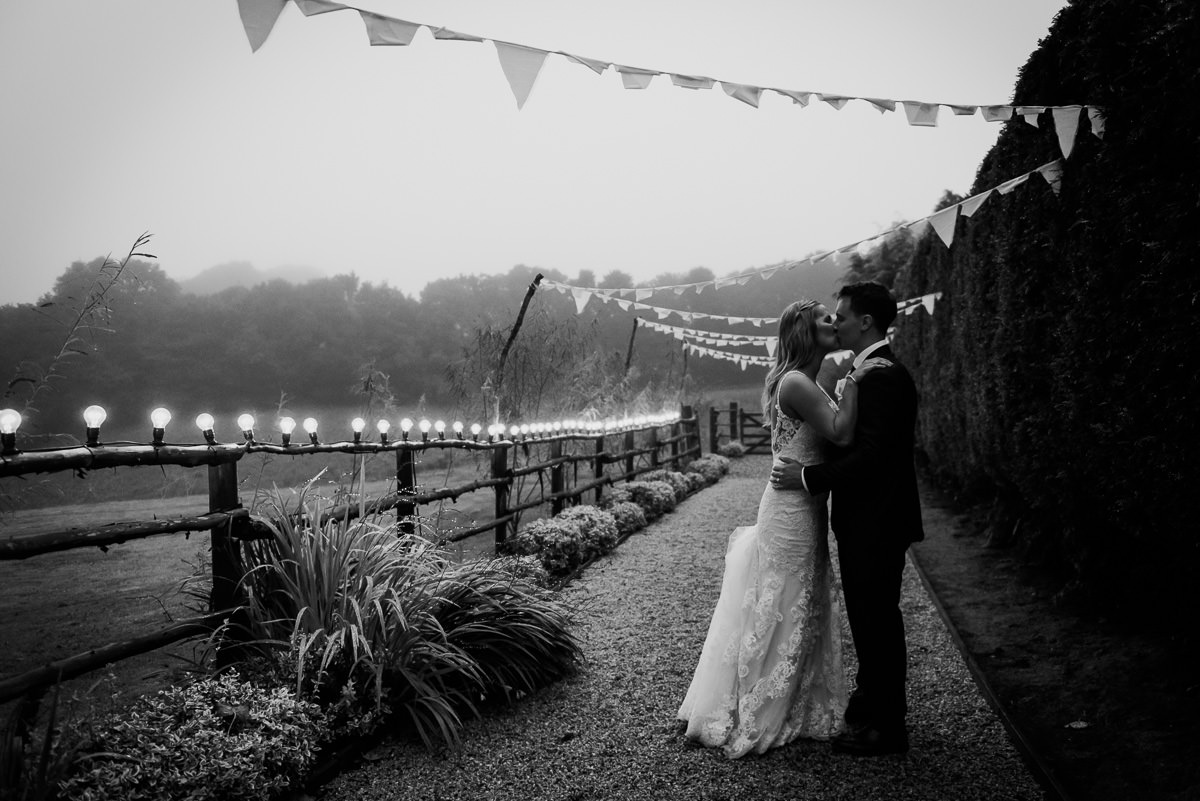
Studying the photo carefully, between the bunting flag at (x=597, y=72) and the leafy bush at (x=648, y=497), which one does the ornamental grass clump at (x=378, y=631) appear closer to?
the bunting flag at (x=597, y=72)

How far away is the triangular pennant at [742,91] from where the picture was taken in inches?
127

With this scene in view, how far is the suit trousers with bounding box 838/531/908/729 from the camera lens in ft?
8.34

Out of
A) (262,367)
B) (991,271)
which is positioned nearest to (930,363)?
(991,271)

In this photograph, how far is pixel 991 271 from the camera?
19.1ft

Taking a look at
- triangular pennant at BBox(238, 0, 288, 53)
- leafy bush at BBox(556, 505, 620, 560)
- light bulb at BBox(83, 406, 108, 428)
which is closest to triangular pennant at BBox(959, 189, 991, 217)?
triangular pennant at BBox(238, 0, 288, 53)

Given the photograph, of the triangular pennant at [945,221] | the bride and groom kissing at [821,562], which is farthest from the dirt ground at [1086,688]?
the triangular pennant at [945,221]

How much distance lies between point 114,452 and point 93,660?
0.70 metres

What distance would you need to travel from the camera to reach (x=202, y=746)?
2.10 meters

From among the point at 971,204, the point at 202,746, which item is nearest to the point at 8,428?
the point at 202,746

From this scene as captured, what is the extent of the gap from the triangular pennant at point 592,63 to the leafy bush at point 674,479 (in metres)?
7.89

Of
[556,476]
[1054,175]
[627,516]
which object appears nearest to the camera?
[1054,175]

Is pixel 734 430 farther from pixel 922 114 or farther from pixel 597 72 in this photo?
pixel 597 72

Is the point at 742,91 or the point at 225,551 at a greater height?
the point at 742,91

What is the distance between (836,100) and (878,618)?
2468 mm
